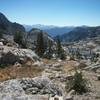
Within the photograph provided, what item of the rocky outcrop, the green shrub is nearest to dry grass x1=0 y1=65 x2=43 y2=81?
the rocky outcrop

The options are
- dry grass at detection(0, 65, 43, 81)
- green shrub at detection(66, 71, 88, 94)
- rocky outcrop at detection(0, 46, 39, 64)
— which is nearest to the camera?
green shrub at detection(66, 71, 88, 94)

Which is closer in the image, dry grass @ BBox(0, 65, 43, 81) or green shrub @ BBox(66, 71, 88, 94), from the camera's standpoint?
green shrub @ BBox(66, 71, 88, 94)

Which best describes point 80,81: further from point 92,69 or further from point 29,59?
point 29,59

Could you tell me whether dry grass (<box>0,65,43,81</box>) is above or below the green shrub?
below

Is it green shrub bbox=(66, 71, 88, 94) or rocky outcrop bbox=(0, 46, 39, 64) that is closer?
green shrub bbox=(66, 71, 88, 94)

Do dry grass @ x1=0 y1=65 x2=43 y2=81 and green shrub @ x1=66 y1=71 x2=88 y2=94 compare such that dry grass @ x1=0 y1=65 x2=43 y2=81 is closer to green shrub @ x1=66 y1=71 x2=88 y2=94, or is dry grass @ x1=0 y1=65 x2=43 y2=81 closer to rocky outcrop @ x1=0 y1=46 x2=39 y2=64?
rocky outcrop @ x1=0 y1=46 x2=39 y2=64

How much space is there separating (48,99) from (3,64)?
63.5 ft

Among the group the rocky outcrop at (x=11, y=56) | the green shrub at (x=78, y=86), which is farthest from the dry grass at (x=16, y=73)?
the green shrub at (x=78, y=86)

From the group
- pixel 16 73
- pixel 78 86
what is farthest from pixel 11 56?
pixel 78 86

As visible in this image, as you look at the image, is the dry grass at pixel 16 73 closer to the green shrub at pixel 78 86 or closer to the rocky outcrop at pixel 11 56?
the rocky outcrop at pixel 11 56

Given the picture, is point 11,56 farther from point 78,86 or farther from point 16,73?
point 78,86

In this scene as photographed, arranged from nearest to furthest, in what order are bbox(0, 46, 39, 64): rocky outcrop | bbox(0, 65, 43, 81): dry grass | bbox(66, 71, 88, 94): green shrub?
bbox(66, 71, 88, 94): green shrub, bbox(0, 65, 43, 81): dry grass, bbox(0, 46, 39, 64): rocky outcrop

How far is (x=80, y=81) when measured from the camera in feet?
59.9

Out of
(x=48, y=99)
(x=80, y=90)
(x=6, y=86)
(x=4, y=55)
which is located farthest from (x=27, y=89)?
(x=4, y=55)
